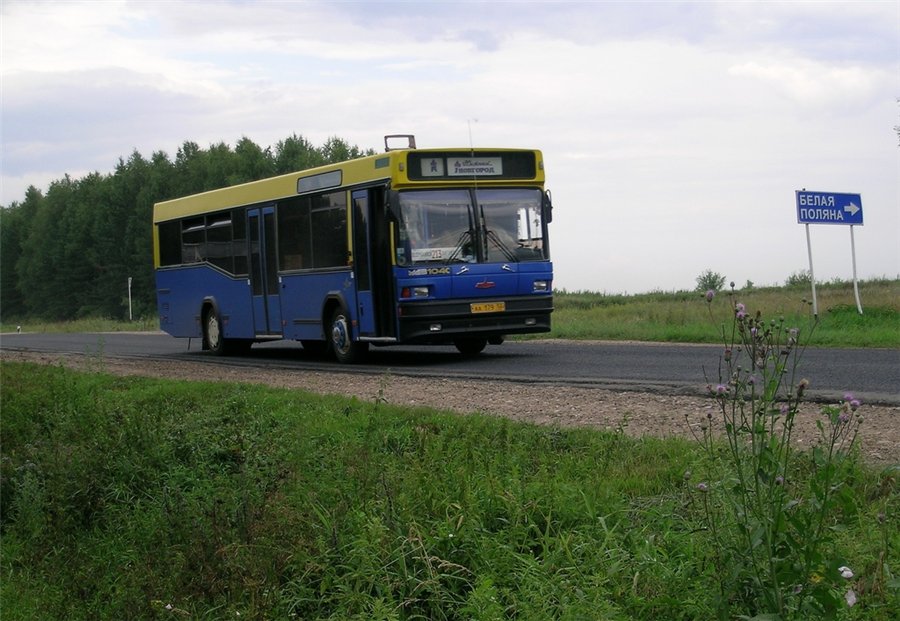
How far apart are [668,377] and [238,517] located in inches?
285

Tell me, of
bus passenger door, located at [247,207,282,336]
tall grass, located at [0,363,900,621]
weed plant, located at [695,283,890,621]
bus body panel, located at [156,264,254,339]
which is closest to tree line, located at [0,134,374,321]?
bus body panel, located at [156,264,254,339]

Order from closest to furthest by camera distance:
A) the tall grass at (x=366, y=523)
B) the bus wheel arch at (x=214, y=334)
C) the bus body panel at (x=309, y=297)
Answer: the tall grass at (x=366, y=523) → the bus body panel at (x=309, y=297) → the bus wheel arch at (x=214, y=334)

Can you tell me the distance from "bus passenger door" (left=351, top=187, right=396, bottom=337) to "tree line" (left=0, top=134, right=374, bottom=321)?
8995 centimetres

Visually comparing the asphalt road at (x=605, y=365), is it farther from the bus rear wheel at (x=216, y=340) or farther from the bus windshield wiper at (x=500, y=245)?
the bus windshield wiper at (x=500, y=245)

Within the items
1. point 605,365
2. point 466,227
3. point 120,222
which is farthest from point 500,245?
point 120,222

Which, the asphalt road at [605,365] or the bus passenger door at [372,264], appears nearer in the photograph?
the asphalt road at [605,365]

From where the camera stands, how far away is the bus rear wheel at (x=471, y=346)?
20.4m

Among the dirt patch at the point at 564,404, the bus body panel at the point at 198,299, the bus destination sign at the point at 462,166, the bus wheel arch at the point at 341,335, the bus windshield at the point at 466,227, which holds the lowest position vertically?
the dirt patch at the point at 564,404

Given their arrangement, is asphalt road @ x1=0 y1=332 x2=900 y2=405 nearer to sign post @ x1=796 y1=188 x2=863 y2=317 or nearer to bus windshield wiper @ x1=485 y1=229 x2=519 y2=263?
bus windshield wiper @ x1=485 y1=229 x2=519 y2=263

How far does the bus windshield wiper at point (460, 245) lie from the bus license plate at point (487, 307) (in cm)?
69

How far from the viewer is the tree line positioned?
11375 centimetres

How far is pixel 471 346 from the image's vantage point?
67.5ft

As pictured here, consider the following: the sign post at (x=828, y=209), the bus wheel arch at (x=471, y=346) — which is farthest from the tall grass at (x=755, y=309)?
the bus wheel arch at (x=471, y=346)

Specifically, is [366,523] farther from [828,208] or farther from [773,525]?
[828,208]
